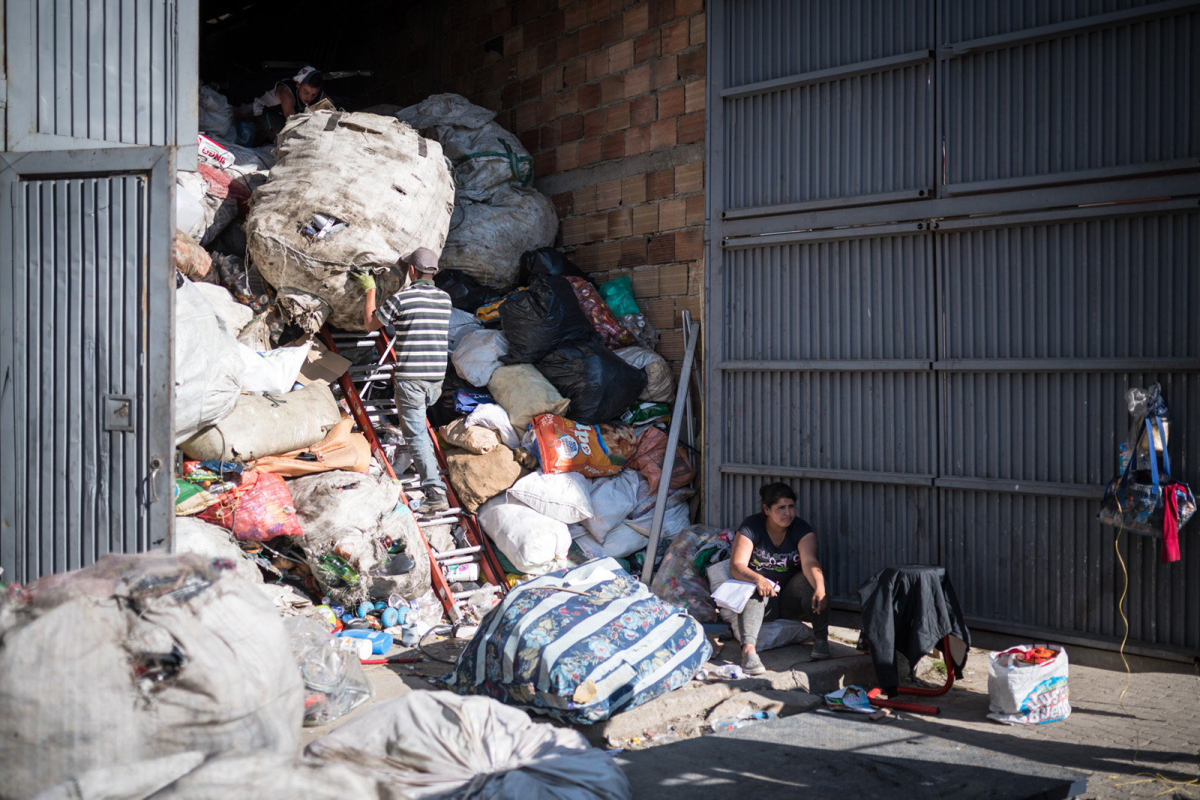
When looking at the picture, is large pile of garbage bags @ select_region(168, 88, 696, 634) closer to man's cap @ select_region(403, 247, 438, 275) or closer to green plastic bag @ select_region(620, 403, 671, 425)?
green plastic bag @ select_region(620, 403, 671, 425)

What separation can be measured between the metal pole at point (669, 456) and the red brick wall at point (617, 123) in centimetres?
28

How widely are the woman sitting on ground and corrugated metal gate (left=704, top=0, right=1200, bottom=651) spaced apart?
0.61 metres

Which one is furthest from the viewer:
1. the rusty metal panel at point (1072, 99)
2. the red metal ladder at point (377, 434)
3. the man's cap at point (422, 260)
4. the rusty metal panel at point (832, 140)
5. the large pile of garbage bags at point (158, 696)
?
the red metal ladder at point (377, 434)

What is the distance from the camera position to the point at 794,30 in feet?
19.2

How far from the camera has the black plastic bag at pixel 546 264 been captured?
23.1 ft

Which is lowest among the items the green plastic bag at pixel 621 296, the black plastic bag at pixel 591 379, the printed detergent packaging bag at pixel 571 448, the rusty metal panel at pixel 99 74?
the printed detergent packaging bag at pixel 571 448

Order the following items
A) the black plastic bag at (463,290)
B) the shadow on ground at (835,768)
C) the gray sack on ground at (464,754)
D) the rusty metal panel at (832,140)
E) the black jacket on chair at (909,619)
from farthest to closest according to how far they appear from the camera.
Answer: the black plastic bag at (463,290)
the rusty metal panel at (832,140)
the black jacket on chair at (909,619)
the shadow on ground at (835,768)
the gray sack on ground at (464,754)

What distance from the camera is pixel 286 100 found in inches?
282

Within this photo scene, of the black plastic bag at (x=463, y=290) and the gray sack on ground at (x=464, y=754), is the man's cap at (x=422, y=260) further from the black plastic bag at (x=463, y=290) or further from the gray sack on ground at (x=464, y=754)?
the gray sack on ground at (x=464, y=754)

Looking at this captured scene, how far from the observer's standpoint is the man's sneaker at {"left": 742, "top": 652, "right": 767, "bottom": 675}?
466 centimetres

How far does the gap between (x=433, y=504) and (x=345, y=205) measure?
1993 millimetres

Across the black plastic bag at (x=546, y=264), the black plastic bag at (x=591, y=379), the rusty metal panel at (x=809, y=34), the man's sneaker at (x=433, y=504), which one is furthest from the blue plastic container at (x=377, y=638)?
the rusty metal panel at (x=809, y=34)

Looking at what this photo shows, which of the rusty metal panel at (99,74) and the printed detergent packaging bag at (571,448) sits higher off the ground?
the rusty metal panel at (99,74)

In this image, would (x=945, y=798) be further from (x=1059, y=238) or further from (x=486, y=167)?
(x=486, y=167)
